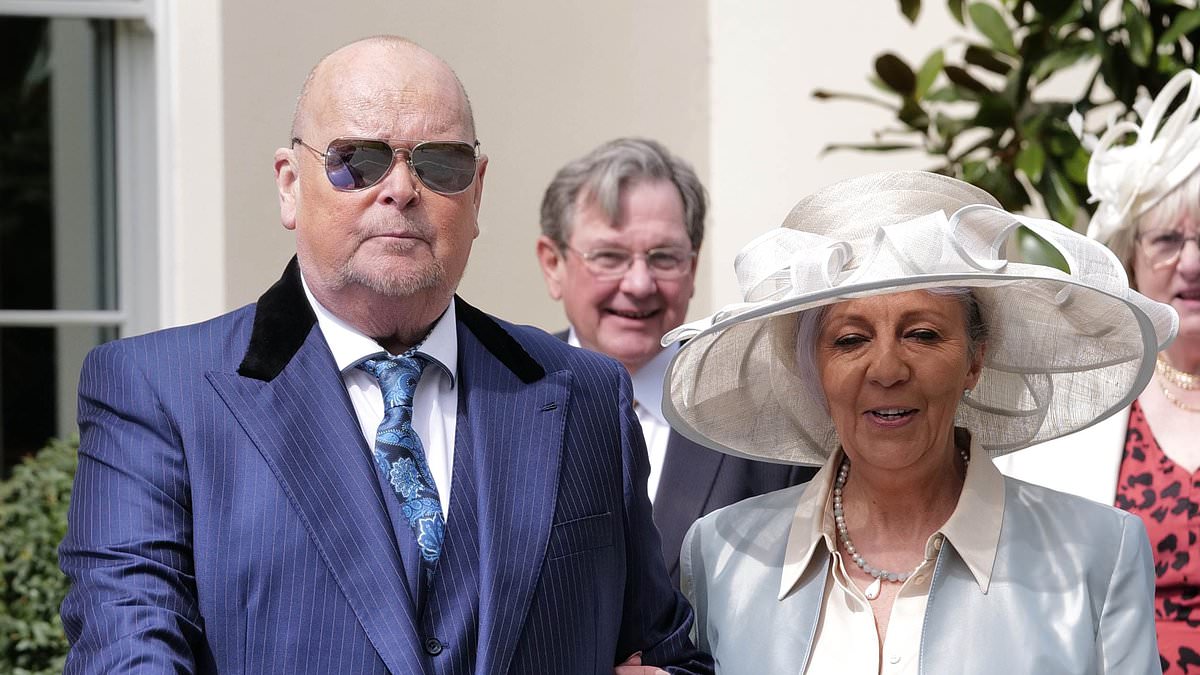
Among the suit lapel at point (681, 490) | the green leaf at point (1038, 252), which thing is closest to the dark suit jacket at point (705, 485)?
the suit lapel at point (681, 490)

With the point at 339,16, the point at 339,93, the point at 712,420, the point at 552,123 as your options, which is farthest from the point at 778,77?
the point at 339,93

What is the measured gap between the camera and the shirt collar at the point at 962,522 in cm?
255

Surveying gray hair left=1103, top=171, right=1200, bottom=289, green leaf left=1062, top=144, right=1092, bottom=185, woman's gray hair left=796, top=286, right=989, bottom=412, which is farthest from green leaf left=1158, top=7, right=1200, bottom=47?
woman's gray hair left=796, top=286, right=989, bottom=412

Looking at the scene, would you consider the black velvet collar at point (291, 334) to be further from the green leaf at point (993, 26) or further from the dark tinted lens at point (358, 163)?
the green leaf at point (993, 26)

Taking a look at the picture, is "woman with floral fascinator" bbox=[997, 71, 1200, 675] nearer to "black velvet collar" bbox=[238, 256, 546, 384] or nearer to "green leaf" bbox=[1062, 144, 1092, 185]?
"green leaf" bbox=[1062, 144, 1092, 185]

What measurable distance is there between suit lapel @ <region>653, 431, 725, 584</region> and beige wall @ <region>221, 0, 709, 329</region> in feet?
5.45

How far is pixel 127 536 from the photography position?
2.21m

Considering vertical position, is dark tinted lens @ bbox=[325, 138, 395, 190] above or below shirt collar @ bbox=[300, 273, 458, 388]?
above

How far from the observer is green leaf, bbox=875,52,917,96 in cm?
490

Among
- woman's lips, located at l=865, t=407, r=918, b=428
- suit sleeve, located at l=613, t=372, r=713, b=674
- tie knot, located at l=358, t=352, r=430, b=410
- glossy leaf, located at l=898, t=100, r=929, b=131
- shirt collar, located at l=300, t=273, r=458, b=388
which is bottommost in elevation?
suit sleeve, located at l=613, t=372, r=713, b=674

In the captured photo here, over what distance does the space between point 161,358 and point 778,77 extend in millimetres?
3474

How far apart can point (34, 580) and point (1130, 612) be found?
281cm

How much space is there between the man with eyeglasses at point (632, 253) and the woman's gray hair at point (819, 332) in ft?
2.53

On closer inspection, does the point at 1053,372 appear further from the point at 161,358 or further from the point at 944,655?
the point at 161,358
